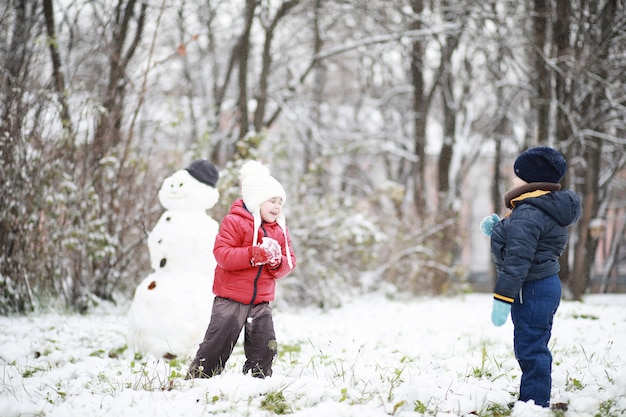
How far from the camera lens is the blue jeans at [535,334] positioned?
3262mm

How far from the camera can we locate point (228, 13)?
573 inches

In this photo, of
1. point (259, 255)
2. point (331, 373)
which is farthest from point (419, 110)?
point (259, 255)

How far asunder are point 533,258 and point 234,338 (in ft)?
6.55

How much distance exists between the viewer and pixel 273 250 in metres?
3.63

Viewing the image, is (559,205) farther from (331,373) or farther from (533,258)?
(331,373)

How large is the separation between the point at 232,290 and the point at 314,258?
598 centimetres

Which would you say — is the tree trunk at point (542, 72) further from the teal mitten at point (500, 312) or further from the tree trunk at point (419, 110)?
the teal mitten at point (500, 312)

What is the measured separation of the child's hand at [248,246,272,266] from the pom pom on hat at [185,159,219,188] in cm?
198

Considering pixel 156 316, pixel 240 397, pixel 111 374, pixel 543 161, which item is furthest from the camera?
pixel 156 316

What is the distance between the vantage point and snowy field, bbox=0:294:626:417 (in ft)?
10.2

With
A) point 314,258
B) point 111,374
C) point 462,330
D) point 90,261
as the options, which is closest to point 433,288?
point 314,258

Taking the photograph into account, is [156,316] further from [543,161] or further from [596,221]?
[596,221]

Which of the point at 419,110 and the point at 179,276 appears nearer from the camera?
the point at 179,276

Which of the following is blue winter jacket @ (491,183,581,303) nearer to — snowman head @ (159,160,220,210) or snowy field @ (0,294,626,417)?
snowy field @ (0,294,626,417)
